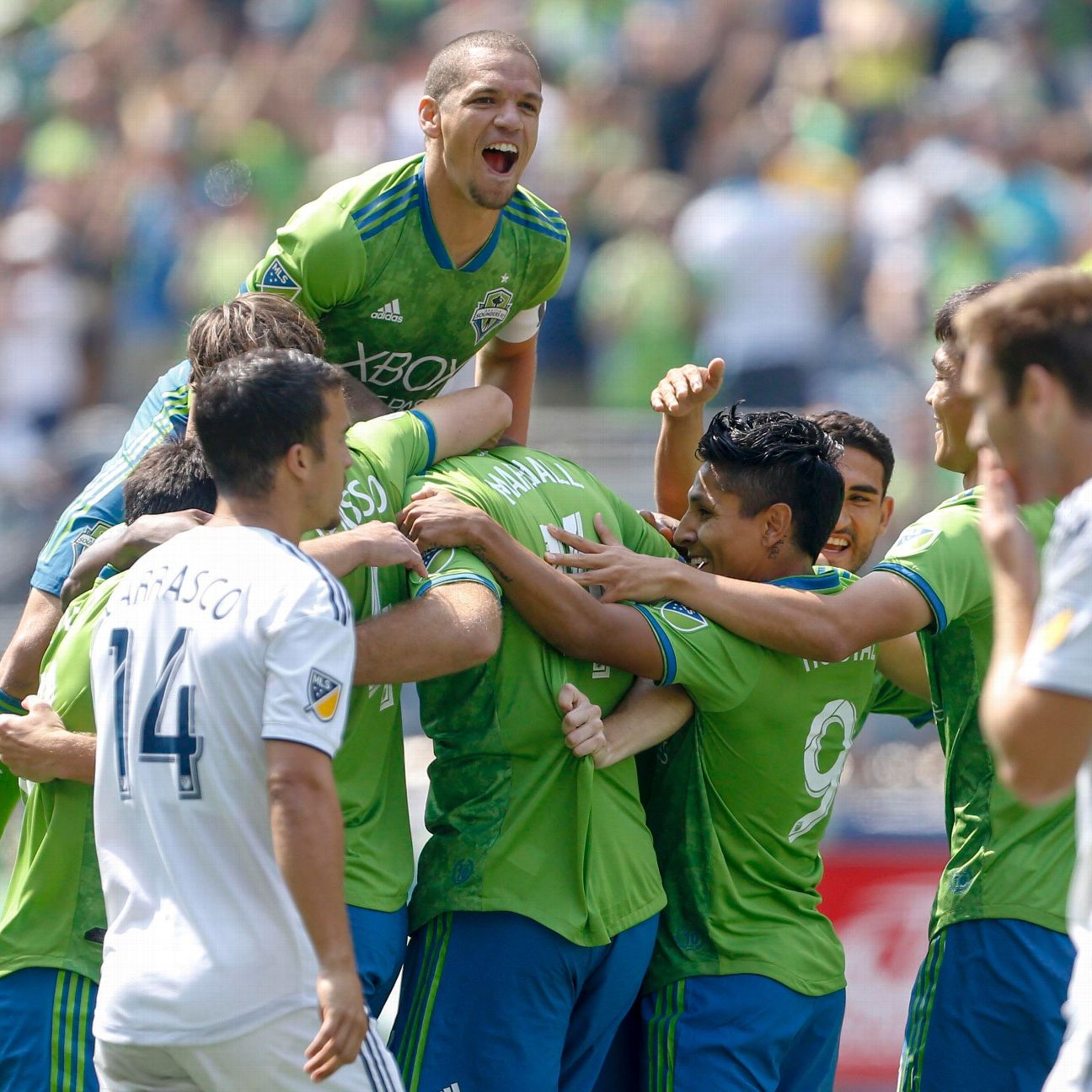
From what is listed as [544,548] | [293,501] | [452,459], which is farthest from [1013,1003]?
[293,501]

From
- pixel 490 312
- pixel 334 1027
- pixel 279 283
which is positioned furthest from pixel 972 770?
pixel 279 283

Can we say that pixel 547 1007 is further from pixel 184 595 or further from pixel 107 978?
pixel 184 595

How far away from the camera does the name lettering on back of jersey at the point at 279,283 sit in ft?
15.4

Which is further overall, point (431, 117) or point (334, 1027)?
point (431, 117)

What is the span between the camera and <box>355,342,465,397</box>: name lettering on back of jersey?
5004 millimetres

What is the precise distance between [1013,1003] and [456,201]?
8.70 ft

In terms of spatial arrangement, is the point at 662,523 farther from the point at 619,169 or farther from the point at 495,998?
the point at 619,169

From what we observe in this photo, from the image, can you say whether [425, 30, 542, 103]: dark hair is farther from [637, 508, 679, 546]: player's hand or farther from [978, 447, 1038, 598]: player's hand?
[978, 447, 1038, 598]: player's hand

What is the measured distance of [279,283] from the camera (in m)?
4.69

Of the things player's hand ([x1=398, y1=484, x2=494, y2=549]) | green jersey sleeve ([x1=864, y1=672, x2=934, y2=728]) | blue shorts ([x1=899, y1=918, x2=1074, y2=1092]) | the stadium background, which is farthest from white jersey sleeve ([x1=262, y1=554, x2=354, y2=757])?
the stadium background

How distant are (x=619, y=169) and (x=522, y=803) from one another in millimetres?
8601

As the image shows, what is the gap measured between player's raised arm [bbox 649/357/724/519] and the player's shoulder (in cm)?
57

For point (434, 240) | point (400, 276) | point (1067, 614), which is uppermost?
point (434, 240)

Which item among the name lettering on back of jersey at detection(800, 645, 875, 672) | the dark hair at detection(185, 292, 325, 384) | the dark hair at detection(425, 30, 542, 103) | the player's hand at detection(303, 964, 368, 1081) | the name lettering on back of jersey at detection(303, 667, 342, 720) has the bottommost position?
the player's hand at detection(303, 964, 368, 1081)
